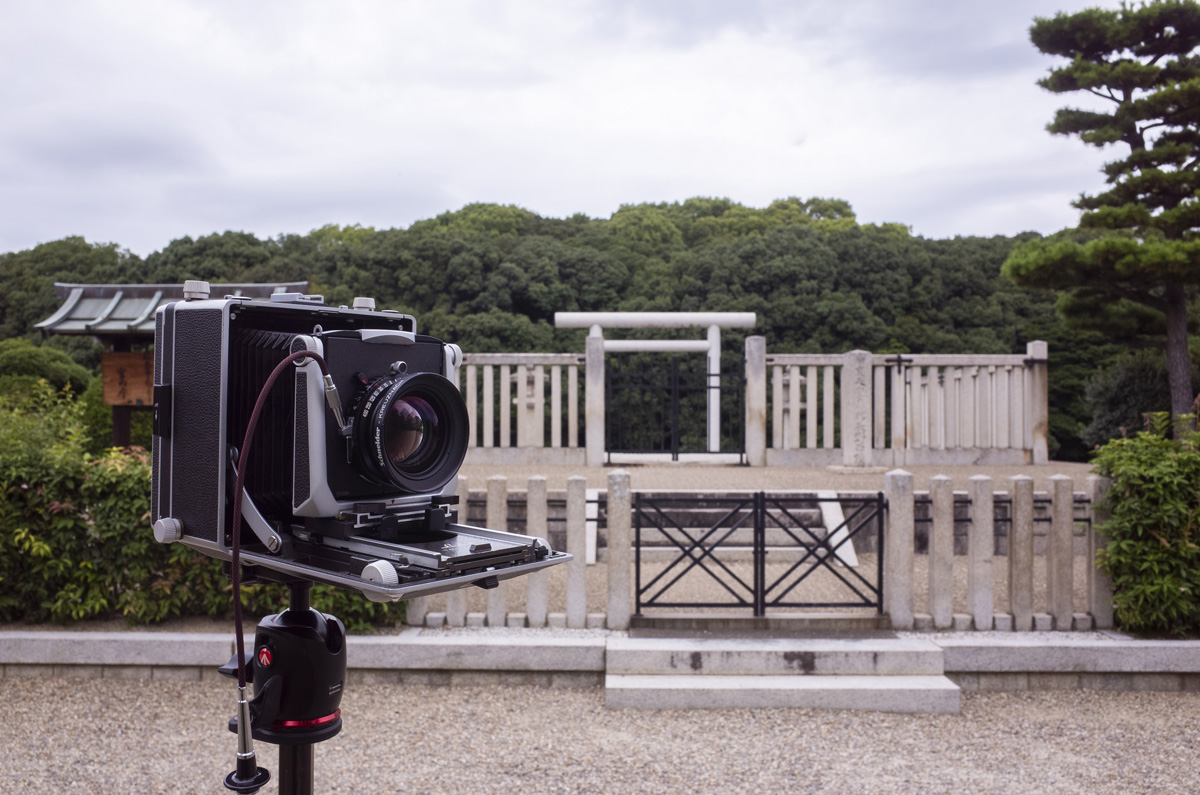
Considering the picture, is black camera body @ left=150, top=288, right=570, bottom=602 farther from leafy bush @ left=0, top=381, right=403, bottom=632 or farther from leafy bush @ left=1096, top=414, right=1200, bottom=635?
leafy bush @ left=1096, top=414, right=1200, bottom=635

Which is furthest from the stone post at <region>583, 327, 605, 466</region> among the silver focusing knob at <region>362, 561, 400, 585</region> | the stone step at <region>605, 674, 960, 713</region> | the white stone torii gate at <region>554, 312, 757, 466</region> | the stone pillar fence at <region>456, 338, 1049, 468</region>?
the silver focusing knob at <region>362, 561, 400, 585</region>

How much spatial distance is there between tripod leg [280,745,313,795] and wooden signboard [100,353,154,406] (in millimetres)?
6693

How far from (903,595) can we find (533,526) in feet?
6.10

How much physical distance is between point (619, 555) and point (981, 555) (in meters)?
1.80

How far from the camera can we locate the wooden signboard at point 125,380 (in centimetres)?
728

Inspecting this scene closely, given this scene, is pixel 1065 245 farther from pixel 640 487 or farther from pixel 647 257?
pixel 647 257

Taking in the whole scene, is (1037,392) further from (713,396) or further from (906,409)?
(713,396)

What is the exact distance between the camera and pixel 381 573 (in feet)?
3.98

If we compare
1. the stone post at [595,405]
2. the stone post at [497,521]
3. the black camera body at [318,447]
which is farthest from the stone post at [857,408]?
the black camera body at [318,447]

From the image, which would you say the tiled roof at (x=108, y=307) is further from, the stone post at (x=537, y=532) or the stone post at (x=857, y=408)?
the stone post at (x=857, y=408)

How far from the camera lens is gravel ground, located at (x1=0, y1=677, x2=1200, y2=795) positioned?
2920 mm

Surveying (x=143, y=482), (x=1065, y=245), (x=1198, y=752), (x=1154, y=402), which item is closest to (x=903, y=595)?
(x=1198, y=752)

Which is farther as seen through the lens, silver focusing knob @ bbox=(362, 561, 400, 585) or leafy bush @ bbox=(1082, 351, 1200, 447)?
leafy bush @ bbox=(1082, 351, 1200, 447)

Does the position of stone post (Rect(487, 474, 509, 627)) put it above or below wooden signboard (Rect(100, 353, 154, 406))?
below
